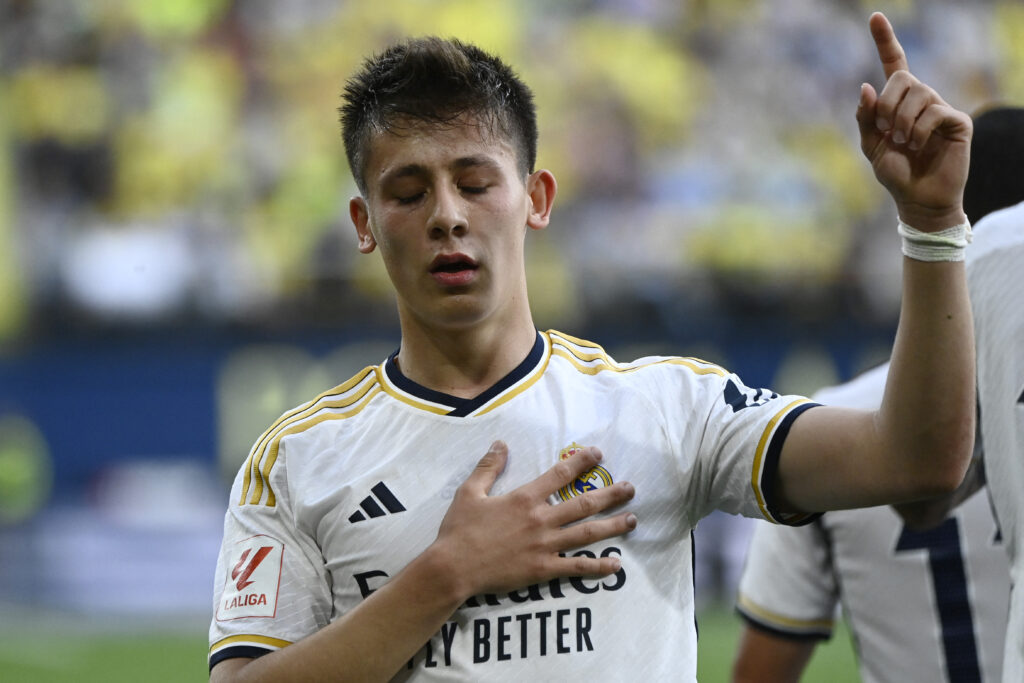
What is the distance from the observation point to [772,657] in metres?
3.16

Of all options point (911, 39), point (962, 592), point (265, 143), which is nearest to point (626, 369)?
point (962, 592)

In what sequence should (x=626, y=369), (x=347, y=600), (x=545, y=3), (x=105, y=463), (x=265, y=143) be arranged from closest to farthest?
1. (x=347, y=600)
2. (x=626, y=369)
3. (x=105, y=463)
4. (x=265, y=143)
5. (x=545, y=3)

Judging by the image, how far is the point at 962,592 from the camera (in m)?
2.78

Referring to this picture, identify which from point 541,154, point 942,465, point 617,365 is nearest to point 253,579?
point 617,365

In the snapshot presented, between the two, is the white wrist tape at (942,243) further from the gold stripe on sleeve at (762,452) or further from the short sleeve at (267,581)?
the short sleeve at (267,581)

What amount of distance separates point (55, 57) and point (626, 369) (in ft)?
32.6

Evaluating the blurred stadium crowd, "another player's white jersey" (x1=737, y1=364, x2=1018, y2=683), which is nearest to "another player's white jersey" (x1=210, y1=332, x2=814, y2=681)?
"another player's white jersey" (x1=737, y1=364, x2=1018, y2=683)

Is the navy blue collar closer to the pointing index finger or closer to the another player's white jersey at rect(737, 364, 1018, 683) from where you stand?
the pointing index finger

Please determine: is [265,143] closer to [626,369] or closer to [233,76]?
[233,76]

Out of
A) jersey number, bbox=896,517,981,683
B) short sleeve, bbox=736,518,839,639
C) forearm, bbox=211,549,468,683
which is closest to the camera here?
forearm, bbox=211,549,468,683

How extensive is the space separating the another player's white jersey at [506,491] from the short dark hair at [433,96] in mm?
435

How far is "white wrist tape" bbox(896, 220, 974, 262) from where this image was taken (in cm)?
174

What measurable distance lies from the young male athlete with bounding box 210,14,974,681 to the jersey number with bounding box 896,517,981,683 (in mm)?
980

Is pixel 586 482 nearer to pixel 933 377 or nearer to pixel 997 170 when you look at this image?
pixel 933 377
